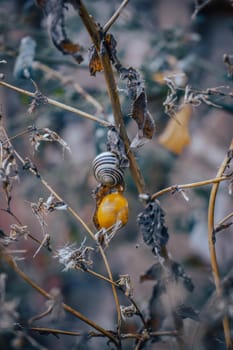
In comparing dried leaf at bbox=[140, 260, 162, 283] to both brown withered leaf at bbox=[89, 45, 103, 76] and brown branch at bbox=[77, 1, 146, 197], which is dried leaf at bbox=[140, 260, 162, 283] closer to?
brown branch at bbox=[77, 1, 146, 197]

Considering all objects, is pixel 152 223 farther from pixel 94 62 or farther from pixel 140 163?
pixel 140 163

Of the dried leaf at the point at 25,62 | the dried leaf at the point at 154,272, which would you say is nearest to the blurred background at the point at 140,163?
the dried leaf at the point at 25,62

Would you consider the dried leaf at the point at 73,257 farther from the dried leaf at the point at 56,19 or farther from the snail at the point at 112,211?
the dried leaf at the point at 56,19

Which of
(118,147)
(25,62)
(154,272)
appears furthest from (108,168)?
(25,62)

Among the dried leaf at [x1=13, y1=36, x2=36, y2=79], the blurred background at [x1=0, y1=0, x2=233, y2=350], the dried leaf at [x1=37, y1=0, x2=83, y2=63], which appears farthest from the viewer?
the blurred background at [x1=0, y1=0, x2=233, y2=350]

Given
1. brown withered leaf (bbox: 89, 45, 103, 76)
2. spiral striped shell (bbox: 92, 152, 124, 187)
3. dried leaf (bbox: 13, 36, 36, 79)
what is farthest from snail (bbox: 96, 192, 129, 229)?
dried leaf (bbox: 13, 36, 36, 79)

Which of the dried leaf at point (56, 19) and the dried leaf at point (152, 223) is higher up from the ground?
the dried leaf at point (56, 19)
